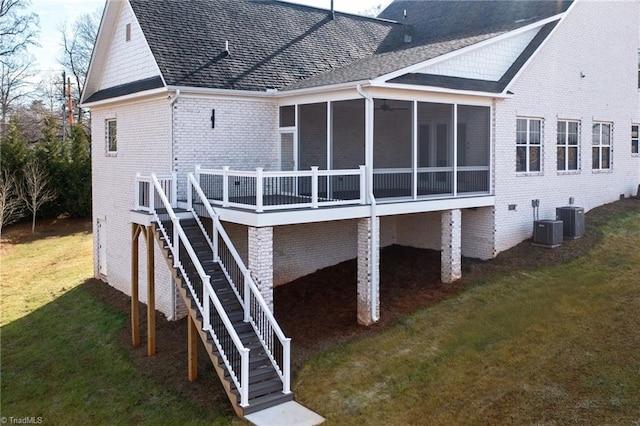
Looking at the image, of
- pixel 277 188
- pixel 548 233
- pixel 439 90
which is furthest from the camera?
pixel 548 233

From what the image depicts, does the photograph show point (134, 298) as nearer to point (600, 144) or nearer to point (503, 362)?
point (503, 362)

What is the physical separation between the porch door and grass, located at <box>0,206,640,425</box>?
296 cm

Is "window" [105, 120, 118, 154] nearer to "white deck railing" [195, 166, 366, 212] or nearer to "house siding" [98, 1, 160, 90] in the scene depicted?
"house siding" [98, 1, 160, 90]

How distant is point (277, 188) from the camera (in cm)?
1598

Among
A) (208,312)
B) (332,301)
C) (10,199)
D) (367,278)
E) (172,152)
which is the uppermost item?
(172,152)

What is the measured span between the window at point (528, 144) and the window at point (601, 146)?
3333mm

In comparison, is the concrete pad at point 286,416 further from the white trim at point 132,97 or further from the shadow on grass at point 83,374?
the white trim at point 132,97

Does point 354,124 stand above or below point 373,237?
above

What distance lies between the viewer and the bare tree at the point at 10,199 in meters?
30.5

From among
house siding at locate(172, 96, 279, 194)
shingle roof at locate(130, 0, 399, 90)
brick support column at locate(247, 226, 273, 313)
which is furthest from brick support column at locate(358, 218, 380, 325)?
shingle roof at locate(130, 0, 399, 90)

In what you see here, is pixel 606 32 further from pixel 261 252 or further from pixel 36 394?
pixel 36 394

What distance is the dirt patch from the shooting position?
13266 millimetres

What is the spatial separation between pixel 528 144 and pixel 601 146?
4575mm

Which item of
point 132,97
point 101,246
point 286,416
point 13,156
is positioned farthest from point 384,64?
point 13,156
